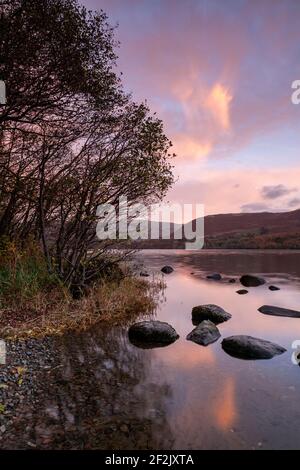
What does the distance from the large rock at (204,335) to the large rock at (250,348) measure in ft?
2.62

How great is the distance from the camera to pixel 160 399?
276 inches

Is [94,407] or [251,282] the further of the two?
[251,282]

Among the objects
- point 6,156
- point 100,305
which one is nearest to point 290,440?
point 100,305

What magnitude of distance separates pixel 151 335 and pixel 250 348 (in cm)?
315

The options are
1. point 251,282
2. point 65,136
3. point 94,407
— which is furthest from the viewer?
point 251,282

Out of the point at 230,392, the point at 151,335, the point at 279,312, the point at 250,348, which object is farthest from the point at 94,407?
the point at 279,312

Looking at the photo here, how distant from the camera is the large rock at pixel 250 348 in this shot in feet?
31.2

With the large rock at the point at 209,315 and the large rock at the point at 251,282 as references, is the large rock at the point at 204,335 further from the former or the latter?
the large rock at the point at 251,282

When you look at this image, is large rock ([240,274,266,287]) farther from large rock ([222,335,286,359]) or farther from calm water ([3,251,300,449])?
large rock ([222,335,286,359])

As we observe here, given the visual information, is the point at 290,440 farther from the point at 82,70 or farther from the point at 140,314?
the point at 82,70

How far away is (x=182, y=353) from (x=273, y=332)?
4.20m

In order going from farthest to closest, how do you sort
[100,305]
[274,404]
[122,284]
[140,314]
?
[122,284], [140,314], [100,305], [274,404]

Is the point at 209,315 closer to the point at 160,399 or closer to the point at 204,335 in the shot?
the point at 204,335

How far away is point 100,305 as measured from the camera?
529 inches
